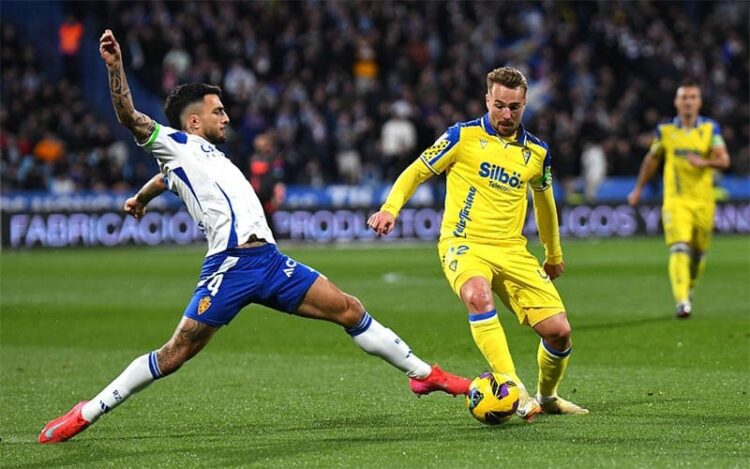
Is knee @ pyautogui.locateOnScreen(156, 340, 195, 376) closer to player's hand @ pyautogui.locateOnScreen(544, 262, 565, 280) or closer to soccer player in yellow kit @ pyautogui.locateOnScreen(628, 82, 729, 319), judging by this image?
player's hand @ pyautogui.locateOnScreen(544, 262, 565, 280)

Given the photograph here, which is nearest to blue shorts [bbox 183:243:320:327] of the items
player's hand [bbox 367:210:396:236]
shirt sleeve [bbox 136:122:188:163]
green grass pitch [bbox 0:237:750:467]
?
player's hand [bbox 367:210:396:236]

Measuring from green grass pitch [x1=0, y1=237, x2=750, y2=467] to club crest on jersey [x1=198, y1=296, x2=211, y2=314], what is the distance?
2.38 ft

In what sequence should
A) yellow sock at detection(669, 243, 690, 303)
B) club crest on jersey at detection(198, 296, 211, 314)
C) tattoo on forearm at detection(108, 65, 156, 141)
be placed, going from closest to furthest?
tattoo on forearm at detection(108, 65, 156, 141) < club crest on jersey at detection(198, 296, 211, 314) < yellow sock at detection(669, 243, 690, 303)

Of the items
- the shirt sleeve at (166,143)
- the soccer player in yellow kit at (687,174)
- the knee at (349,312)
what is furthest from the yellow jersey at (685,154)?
the shirt sleeve at (166,143)

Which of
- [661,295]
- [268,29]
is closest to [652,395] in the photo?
[661,295]

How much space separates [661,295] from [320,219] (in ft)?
41.6

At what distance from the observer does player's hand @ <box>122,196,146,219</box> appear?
7.73 meters

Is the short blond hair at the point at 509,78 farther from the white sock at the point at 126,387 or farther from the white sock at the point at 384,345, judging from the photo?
the white sock at the point at 126,387

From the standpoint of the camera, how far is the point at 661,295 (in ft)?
52.7

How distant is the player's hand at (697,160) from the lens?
13406 mm

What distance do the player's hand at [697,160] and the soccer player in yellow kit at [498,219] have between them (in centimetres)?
588

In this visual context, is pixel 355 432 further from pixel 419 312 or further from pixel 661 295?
pixel 661 295

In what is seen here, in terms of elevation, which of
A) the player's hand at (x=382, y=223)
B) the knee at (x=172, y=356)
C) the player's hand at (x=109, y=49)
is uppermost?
the player's hand at (x=109, y=49)

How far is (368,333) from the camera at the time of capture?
7273mm
